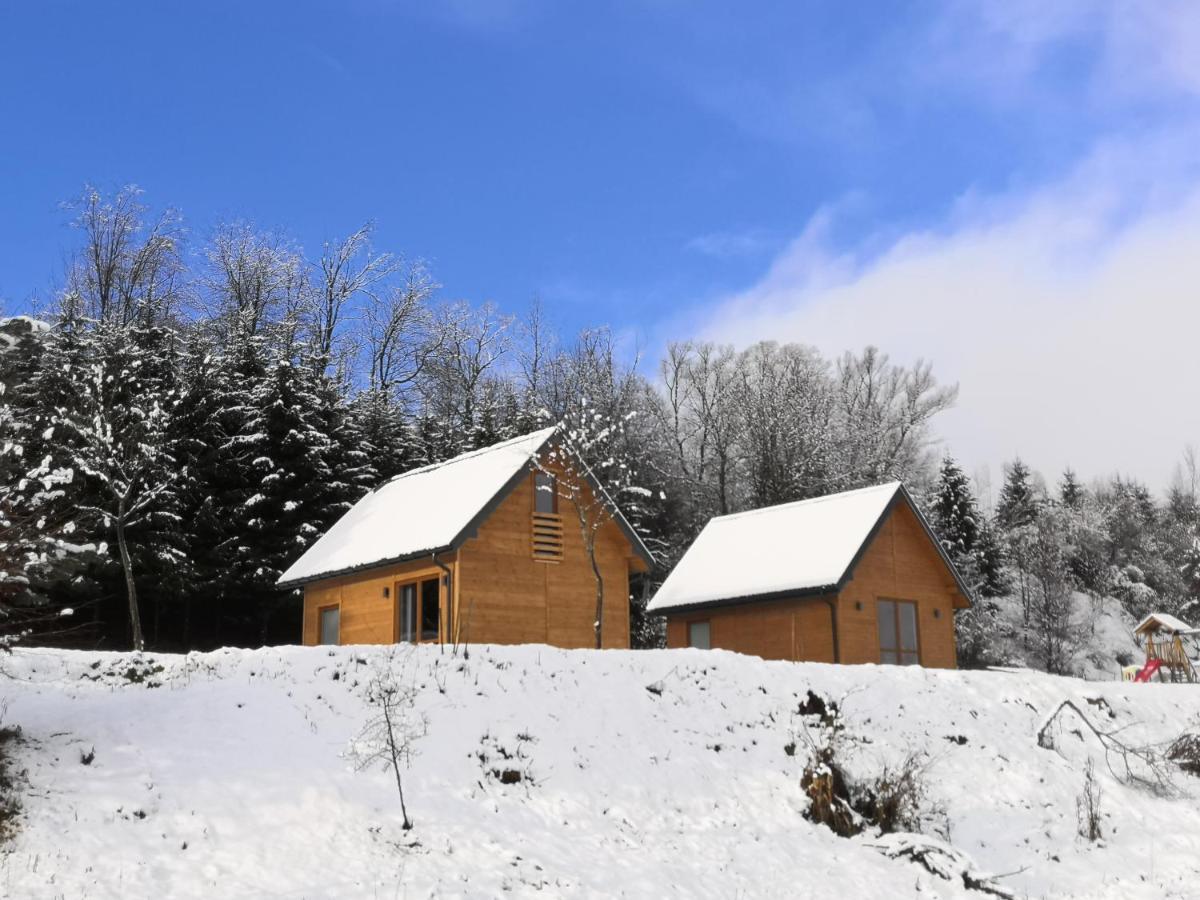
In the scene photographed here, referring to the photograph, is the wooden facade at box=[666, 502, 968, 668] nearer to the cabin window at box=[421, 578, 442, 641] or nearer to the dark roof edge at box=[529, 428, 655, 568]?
the dark roof edge at box=[529, 428, 655, 568]

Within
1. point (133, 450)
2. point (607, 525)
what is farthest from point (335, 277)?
point (607, 525)

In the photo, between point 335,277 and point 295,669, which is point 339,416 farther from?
point 295,669

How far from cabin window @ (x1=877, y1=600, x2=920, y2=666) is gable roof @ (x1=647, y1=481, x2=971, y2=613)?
1.61 m

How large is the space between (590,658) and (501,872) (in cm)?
598

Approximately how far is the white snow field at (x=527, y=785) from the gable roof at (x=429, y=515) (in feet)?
23.6

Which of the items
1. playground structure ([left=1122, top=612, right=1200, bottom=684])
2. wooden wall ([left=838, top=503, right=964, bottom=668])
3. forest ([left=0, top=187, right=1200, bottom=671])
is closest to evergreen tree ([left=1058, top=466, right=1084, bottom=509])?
forest ([left=0, top=187, right=1200, bottom=671])

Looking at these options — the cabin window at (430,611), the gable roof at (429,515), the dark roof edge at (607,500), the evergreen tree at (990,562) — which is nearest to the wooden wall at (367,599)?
the gable roof at (429,515)

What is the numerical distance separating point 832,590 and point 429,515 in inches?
355

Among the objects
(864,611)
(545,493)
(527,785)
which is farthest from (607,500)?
(527,785)

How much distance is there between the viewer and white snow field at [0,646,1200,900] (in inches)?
432

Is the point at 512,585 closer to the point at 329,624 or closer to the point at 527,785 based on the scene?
the point at 329,624

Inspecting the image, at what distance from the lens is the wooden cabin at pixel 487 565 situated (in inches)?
933

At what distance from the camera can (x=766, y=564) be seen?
93.4 feet

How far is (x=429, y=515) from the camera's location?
25.4m
